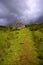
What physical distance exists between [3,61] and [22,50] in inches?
282

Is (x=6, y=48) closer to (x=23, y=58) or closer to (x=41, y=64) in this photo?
(x=23, y=58)

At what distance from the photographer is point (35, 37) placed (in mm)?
57594

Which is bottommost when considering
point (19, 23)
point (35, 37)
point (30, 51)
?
point (30, 51)

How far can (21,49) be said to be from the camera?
4875 centimetres

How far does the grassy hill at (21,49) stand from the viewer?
140 feet

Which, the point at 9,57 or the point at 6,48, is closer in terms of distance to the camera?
the point at 9,57

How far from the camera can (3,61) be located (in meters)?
43.3

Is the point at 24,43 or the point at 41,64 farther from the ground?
the point at 24,43

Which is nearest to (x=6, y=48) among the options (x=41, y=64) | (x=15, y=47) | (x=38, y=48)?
(x=15, y=47)

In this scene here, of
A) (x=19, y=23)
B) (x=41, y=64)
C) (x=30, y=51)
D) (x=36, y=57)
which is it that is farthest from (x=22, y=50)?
(x=19, y=23)

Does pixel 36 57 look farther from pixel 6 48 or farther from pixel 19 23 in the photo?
pixel 19 23

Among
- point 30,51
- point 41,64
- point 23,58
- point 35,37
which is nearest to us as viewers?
point 41,64

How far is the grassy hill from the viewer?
42.6 m

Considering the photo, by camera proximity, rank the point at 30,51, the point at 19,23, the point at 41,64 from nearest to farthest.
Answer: the point at 41,64
the point at 30,51
the point at 19,23
